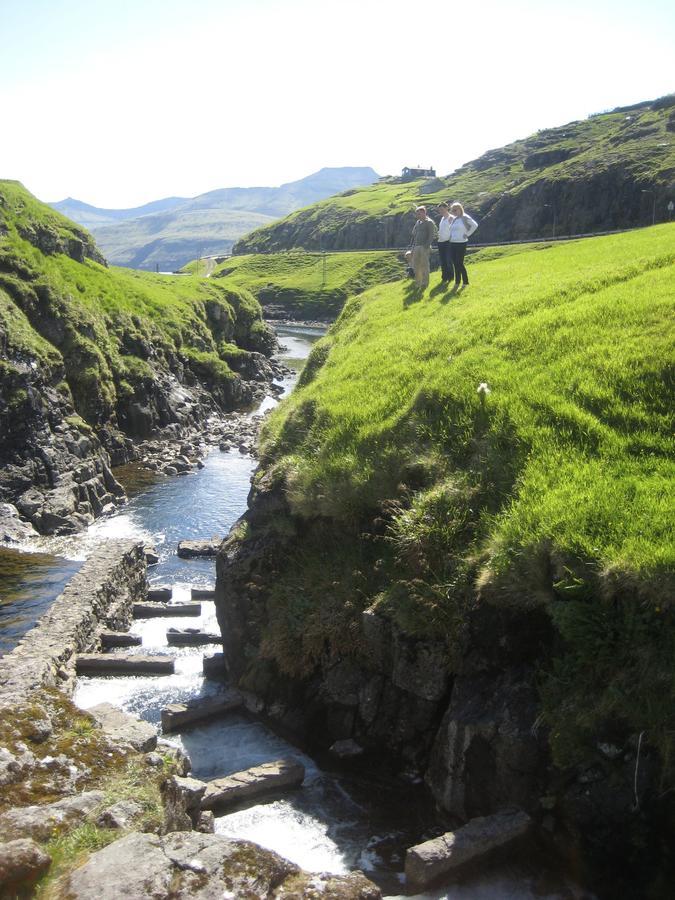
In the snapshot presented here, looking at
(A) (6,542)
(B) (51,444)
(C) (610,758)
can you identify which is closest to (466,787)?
(C) (610,758)

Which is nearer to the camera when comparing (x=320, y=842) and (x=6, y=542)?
(x=320, y=842)

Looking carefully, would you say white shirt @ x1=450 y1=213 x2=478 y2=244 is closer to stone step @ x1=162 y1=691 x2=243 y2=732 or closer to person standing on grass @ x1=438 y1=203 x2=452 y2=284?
person standing on grass @ x1=438 y1=203 x2=452 y2=284

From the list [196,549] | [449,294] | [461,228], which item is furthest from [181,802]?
[461,228]

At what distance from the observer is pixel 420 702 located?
13961 millimetres

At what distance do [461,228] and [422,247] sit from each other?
14.0ft

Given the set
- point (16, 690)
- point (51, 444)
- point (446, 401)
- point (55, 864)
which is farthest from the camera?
point (51, 444)

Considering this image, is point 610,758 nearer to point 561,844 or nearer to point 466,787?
point 561,844

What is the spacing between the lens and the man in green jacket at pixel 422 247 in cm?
3222

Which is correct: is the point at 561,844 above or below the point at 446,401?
below

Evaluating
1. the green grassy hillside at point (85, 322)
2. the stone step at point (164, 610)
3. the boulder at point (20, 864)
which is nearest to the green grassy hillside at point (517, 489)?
the stone step at point (164, 610)

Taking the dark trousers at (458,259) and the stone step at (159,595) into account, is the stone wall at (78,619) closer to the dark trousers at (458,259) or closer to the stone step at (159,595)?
the stone step at (159,595)

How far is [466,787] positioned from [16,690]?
404 inches

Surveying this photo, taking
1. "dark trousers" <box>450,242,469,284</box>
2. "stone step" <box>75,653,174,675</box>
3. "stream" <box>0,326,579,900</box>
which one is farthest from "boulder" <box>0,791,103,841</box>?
"dark trousers" <box>450,242,469,284</box>

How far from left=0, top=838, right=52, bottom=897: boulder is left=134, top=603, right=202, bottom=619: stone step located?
19.5 meters
